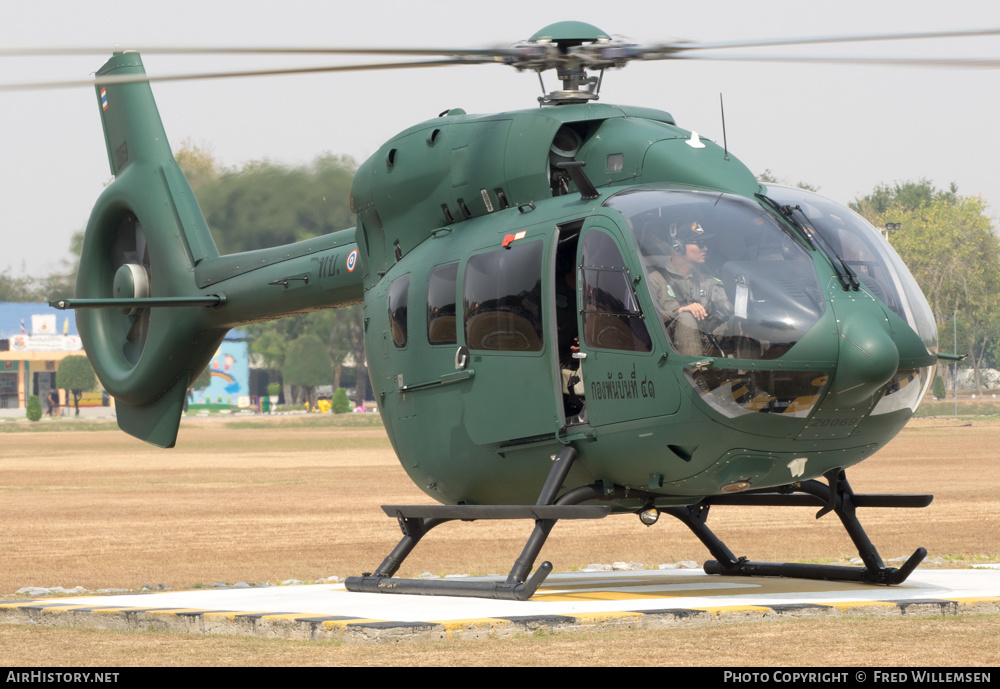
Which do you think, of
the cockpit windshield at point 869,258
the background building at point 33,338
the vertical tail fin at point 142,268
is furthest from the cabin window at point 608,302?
the background building at point 33,338

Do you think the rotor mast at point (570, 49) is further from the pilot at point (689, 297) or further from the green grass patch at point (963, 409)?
the green grass patch at point (963, 409)

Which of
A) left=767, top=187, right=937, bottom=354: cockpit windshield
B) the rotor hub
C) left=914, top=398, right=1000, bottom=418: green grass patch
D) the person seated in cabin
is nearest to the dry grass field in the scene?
left=767, top=187, right=937, bottom=354: cockpit windshield

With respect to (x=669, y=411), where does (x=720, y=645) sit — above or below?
below

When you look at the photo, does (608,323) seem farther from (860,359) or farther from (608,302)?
(860,359)

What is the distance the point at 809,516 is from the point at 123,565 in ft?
34.7

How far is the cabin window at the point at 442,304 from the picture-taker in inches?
432

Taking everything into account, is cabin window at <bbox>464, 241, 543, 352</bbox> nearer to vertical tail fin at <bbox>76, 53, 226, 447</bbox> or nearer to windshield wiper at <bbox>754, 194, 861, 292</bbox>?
windshield wiper at <bbox>754, 194, 861, 292</bbox>

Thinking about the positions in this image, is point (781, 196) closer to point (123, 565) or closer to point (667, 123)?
point (667, 123)

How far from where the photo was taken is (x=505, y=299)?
10406 millimetres

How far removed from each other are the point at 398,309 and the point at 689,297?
10.5 feet

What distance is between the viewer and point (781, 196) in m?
10.1

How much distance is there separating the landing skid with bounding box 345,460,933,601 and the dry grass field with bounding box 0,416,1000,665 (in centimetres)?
147

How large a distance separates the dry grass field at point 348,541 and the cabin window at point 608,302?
2.09 metres

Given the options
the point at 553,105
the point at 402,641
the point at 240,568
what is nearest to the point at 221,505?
the point at 240,568
